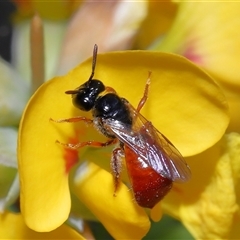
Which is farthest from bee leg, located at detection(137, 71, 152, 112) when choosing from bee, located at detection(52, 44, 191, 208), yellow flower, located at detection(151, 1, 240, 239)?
yellow flower, located at detection(151, 1, 240, 239)

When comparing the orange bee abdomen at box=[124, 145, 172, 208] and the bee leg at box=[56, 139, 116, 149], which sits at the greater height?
the orange bee abdomen at box=[124, 145, 172, 208]

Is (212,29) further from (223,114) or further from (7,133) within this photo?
(7,133)

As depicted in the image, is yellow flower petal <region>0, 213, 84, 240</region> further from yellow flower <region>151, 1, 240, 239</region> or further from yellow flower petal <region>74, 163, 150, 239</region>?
yellow flower <region>151, 1, 240, 239</region>

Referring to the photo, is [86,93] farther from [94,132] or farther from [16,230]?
[16,230]

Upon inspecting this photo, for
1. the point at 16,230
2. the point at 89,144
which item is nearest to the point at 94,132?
the point at 89,144

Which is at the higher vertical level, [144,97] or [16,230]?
[144,97]
